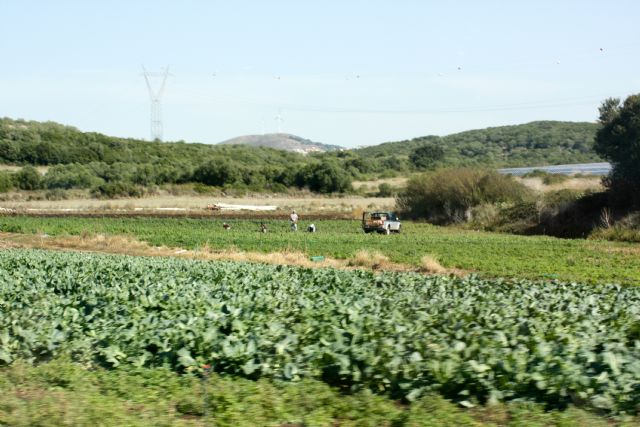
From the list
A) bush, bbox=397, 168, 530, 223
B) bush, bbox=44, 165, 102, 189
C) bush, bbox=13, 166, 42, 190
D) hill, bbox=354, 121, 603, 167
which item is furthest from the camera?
hill, bbox=354, 121, 603, 167

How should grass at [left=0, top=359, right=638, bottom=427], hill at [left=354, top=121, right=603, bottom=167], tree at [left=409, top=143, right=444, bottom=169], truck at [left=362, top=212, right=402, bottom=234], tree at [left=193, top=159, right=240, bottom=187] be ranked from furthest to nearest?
hill at [left=354, top=121, right=603, bottom=167] < tree at [left=409, top=143, right=444, bottom=169] < tree at [left=193, top=159, right=240, bottom=187] < truck at [left=362, top=212, right=402, bottom=234] < grass at [left=0, top=359, right=638, bottom=427]

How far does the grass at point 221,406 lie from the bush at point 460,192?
5290cm

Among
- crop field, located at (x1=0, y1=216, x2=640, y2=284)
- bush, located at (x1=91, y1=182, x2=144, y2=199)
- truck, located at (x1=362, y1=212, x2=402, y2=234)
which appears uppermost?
bush, located at (x1=91, y1=182, x2=144, y2=199)

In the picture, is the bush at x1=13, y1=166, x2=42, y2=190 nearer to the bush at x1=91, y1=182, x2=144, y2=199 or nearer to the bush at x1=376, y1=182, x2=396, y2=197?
the bush at x1=91, y1=182, x2=144, y2=199

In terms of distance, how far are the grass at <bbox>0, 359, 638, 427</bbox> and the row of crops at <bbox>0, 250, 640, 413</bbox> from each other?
262 mm

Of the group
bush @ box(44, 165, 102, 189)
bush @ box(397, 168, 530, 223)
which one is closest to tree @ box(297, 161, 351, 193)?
bush @ box(44, 165, 102, 189)

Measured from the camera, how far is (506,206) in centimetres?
5734

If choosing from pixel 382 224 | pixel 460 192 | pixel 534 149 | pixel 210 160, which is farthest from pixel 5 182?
pixel 534 149

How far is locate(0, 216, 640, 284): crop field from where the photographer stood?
2894cm

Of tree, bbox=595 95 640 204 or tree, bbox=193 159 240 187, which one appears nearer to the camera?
tree, bbox=595 95 640 204

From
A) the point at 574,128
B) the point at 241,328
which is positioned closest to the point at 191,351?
the point at 241,328

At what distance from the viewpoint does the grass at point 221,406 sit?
25.9 ft

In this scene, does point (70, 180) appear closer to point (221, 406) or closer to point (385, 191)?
point (385, 191)

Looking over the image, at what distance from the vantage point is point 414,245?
128ft
